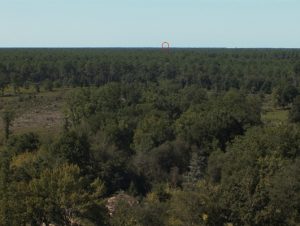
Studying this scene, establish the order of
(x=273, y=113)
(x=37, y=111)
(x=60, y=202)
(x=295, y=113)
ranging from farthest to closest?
(x=37, y=111) < (x=273, y=113) < (x=295, y=113) < (x=60, y=202)

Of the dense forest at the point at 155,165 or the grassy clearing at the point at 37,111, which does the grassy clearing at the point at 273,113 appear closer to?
the dense forest at the point at 155,165

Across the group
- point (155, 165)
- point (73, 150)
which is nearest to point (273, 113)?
point (155, 165)

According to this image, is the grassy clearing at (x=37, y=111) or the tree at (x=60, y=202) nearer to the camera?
the tree at (x=60, y=202)

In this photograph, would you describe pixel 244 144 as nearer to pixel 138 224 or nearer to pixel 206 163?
pixel 206 163

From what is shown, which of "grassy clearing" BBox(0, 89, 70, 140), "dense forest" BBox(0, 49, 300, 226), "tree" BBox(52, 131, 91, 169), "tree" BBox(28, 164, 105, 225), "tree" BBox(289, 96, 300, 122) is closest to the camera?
"dense forest" BBox(0, 49, 300, 226)

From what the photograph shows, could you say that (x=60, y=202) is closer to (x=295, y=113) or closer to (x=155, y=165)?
(x=155, y=165)

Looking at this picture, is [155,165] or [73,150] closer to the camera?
[73,150]

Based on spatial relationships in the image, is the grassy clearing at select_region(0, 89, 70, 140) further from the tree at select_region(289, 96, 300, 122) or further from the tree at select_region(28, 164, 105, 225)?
the tree at select_region(28, 164, 105, 225)

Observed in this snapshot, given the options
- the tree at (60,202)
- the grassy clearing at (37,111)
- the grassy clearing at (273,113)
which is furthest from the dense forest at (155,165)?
the grassy clearing at (37,111)

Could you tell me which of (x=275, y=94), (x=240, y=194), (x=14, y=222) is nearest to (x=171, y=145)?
(x=240, y=194)

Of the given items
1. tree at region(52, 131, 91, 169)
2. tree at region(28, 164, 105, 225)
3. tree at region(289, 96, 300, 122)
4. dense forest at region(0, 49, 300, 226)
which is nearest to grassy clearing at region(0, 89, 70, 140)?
dense forest at region(0, 49, 300, 226)

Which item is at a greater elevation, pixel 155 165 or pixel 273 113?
pixel 155 165

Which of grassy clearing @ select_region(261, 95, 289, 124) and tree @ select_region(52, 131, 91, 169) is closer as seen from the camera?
tree @ select_region(52, 131, 91, 169)
